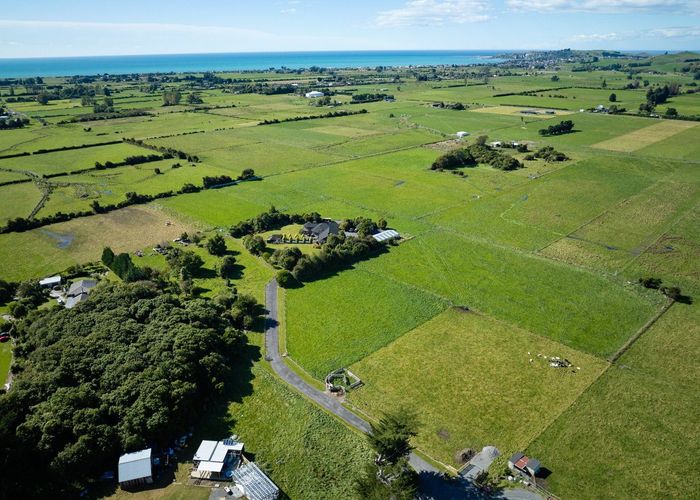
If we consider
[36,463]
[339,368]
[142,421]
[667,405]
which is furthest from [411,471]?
[36,463]

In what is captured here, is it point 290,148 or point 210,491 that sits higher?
point 290,148

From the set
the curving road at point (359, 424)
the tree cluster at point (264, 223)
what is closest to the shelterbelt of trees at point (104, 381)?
the curving road at point (359, 424)

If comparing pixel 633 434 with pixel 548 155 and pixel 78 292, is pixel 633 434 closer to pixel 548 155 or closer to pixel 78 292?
pixel 78 292

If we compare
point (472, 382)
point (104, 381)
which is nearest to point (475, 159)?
point (472, 382)

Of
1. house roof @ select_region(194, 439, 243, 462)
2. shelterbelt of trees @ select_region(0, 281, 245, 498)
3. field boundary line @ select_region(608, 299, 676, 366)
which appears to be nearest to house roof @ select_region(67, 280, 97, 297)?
shelterbelt of trees @ select_region(0, 281, 245, 498)

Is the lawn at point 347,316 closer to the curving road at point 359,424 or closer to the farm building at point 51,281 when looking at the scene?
the curving road at point 359,424

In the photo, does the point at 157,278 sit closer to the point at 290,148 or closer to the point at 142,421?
the point at 142,421
